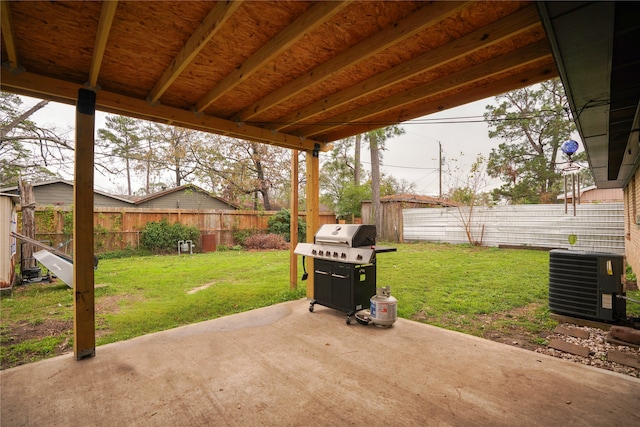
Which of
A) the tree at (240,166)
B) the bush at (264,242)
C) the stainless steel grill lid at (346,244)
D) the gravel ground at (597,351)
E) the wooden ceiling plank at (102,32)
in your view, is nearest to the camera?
the wooden ceiling plank at (102,32)

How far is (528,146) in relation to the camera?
45.3 feet

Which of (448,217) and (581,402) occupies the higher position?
(448,217)

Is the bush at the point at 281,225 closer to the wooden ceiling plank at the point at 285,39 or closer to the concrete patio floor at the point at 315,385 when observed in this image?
the concrete patio floor at the point at 315,385

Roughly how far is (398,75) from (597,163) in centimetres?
359

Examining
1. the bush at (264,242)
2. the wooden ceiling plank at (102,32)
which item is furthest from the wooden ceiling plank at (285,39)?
the bush at (264,242)

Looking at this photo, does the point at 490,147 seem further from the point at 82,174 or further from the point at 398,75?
the point at 82,174

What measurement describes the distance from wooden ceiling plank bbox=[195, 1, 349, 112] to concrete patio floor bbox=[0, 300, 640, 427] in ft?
7.68

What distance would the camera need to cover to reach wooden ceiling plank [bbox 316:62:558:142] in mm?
2303

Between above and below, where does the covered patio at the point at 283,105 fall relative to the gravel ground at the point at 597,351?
above

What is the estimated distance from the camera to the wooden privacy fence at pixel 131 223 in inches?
310

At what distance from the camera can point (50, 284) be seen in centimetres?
550

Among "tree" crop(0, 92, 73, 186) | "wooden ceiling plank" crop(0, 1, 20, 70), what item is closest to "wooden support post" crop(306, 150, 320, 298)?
"wooden ceiling plank" crop(0, 1, 20, 70)

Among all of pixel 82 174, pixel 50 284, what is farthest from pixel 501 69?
pixel 50 284

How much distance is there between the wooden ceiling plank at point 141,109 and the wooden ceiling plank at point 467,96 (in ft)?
3.18
